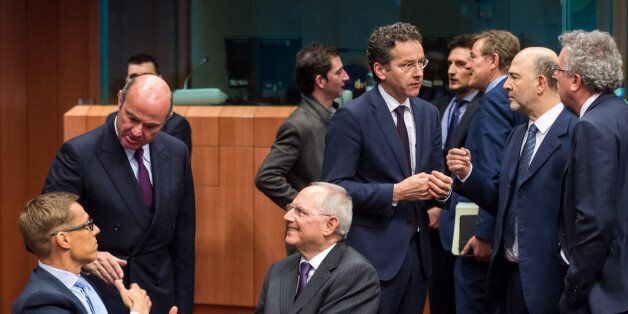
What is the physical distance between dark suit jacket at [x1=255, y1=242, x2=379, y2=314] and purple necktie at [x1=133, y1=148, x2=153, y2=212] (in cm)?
65

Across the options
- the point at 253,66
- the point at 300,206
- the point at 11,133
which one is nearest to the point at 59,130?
the point at 11,133

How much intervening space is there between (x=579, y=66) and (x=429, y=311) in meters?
2.19

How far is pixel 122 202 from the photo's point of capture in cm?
Answer: 404

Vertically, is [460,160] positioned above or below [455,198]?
above

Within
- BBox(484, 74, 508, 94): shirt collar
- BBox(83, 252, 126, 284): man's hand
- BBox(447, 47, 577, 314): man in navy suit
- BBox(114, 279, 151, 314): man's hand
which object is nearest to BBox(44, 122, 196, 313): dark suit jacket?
BBox(83, 252, 126, 284): man's hand

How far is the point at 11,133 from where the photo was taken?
297 inches

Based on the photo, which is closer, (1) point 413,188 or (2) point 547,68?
(1) point 413,188

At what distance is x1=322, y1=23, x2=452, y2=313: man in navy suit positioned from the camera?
4.18m

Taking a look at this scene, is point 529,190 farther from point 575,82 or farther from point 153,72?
point 153,72

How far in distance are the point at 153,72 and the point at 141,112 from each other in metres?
2.03

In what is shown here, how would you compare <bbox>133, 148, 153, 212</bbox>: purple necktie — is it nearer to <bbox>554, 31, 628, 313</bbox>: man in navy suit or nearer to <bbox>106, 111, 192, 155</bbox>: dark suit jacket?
<bbox>106, 111, 192, 155</bbox>: dark suit jacket

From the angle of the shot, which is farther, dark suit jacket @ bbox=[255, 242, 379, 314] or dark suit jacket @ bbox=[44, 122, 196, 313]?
dark suit jacket @ bbox=[44, 122, 196, 313]

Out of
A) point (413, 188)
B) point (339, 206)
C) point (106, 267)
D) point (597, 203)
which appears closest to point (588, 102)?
point (597, 203)

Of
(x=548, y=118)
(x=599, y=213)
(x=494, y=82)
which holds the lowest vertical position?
(x=599, y=213)
